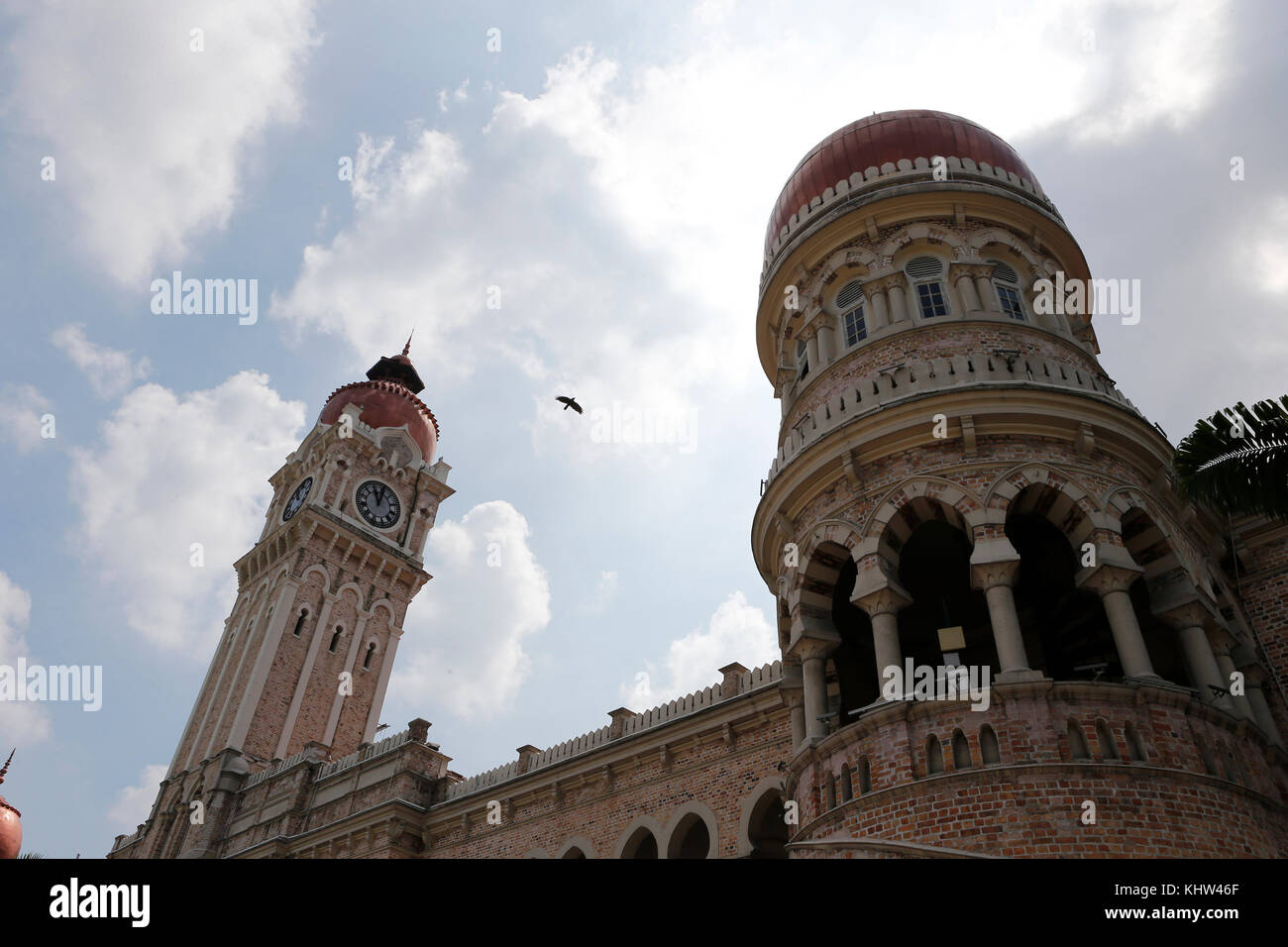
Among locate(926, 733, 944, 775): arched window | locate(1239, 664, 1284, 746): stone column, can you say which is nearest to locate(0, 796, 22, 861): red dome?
locate(926, 733, 944, 775): arched window

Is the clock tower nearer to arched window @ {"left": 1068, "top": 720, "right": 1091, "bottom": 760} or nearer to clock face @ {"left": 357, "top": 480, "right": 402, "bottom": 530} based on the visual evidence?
clock face @ {"left": 357, "top": 480, "right": 402, "bottom": 530}

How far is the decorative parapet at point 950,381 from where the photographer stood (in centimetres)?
1341

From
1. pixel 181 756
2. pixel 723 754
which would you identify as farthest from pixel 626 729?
pixel 181 756

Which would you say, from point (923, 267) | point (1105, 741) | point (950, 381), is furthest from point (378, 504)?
point (1105, 741)

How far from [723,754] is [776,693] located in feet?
6.09

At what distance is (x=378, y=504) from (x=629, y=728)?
26339 mm

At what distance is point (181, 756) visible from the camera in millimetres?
36312

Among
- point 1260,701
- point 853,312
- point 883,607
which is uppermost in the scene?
point 853,312

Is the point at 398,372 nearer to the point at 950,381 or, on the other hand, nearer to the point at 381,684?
the point at 381,684

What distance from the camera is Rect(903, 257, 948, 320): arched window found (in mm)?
15852

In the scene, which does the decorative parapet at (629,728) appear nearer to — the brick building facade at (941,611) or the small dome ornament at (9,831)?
the brick building facade at (941,611)

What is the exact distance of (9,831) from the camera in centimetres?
2175
